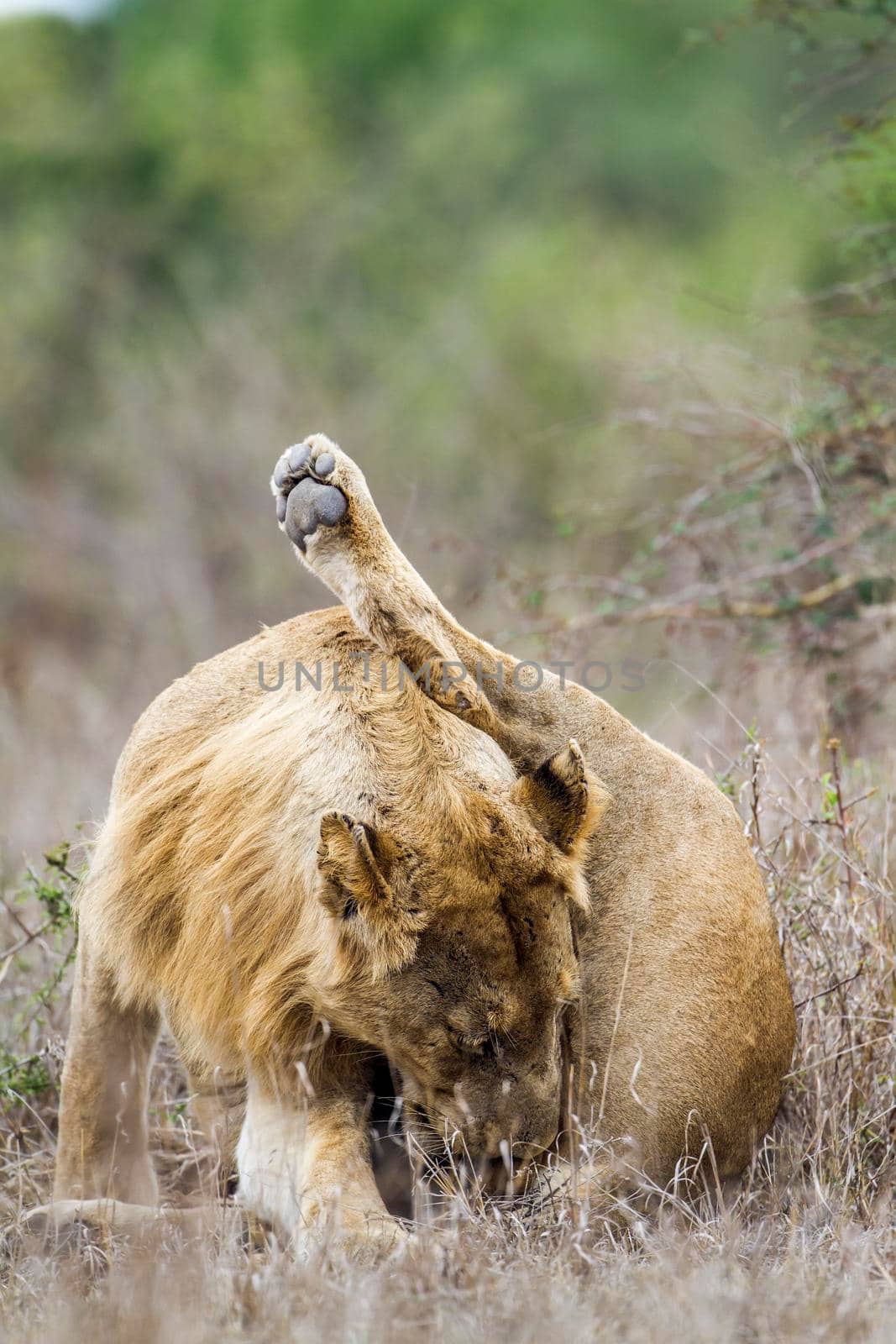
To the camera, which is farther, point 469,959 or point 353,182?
point 353,182

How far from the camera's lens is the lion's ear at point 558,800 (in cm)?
343

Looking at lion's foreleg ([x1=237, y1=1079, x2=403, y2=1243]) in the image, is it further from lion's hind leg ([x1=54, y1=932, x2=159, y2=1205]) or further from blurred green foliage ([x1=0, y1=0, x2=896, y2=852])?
blurred green foliage ([x1=0, y1=0, x2=896, y2=852])

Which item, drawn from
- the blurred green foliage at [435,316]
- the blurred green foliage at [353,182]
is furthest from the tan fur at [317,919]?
the blurred green foliage at [353,182]

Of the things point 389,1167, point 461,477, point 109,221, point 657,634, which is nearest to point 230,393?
point 461,477

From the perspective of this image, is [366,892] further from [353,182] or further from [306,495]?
[353,182]

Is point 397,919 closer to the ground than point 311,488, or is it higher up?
closer to the ground

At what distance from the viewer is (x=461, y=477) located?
1435 centimetres

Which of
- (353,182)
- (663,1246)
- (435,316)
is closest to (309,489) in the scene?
(663,1246)

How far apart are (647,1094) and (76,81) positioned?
21.6 m

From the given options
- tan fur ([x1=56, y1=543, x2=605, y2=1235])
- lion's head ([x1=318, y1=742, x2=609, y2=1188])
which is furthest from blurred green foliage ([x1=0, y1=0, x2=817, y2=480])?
lion's head ([x1=318, y1=742, x2=609, y2=1188])

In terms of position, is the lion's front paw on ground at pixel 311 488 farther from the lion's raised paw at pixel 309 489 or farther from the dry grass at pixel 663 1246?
the dry grass at pixel 663 1246

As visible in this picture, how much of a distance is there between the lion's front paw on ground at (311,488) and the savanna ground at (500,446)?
1293 mm

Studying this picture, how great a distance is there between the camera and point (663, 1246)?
322cm

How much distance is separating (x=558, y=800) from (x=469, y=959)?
1.38 ft
